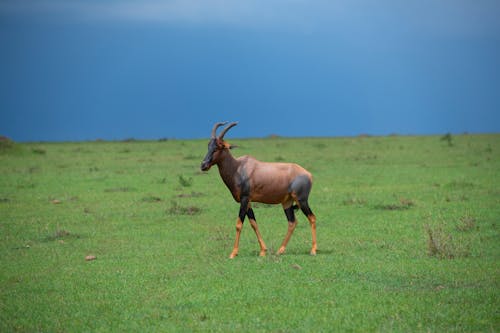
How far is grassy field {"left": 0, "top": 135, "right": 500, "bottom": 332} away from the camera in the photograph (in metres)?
7.92

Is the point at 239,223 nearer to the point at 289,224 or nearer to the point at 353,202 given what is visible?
the point at 289,224

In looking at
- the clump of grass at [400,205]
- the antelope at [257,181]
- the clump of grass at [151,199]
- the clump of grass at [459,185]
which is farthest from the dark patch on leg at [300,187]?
the clump of grass at [459,185]

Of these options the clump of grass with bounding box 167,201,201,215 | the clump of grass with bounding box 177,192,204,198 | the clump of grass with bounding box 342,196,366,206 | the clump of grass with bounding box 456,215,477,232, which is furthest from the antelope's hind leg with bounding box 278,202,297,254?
the clump of grass with bounding box 177,192,204,198

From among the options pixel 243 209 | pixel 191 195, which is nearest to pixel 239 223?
pixel 243 209

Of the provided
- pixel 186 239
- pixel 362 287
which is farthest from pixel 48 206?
pixel 362 287

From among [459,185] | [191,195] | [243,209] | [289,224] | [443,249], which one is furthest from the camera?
[459,185]

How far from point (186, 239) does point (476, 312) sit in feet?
22.5

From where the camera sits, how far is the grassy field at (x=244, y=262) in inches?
312

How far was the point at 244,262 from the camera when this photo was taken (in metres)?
10.8

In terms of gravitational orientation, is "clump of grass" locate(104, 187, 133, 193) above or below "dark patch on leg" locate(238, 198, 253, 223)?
above

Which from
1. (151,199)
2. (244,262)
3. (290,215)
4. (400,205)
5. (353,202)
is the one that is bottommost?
(244,262)

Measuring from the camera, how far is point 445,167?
28688 millimetres

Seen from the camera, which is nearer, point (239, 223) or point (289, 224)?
point (239, 223)

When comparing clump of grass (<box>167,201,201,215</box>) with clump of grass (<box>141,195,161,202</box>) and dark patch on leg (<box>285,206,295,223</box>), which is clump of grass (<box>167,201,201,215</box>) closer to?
clump of grass (<box>141,195,161,202</box>)
